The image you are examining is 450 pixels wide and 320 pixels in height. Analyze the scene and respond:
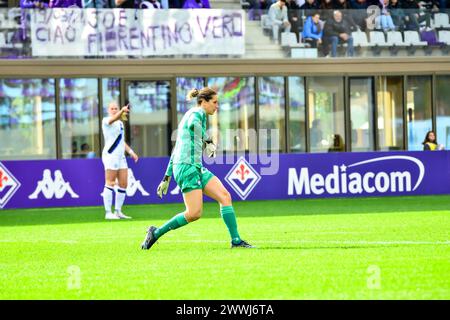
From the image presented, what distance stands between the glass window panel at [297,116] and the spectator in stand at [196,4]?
11.0ft

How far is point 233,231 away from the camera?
13945 millimetres

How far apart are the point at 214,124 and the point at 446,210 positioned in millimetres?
11434

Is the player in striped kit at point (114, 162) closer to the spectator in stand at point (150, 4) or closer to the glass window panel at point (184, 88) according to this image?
the spectator in stand at point (150, 4)

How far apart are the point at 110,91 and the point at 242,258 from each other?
62.3ft

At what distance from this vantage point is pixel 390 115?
109 ft

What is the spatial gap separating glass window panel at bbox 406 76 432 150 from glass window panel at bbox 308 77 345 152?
6.78 ft

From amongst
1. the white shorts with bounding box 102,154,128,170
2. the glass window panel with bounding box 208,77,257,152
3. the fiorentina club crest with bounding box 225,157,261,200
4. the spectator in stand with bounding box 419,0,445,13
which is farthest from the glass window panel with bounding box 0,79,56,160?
the spectator in stand with bounding box 419,0,445,13

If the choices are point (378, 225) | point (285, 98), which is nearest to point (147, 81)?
point (285, 98)

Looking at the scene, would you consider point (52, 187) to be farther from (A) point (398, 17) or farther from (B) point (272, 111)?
(A) point (398, 17)

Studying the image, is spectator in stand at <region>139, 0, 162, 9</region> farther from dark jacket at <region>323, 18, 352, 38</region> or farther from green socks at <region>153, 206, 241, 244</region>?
Answer: green socks at <region>153, 206, 241, 244</region>

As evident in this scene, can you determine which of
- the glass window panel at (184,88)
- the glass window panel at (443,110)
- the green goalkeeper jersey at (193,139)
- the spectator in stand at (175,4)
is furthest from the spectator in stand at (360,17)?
the green goalkeeper jersey at (193,139)

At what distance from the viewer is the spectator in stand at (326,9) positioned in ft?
104

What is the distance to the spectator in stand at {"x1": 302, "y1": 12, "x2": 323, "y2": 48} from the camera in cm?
3158

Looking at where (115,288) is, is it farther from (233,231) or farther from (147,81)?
(147,81)
